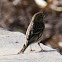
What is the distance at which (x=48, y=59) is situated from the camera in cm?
556

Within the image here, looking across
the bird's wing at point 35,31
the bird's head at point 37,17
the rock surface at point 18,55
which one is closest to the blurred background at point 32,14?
the bird's head at point 37,17

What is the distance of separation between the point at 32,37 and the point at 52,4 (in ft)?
22.8

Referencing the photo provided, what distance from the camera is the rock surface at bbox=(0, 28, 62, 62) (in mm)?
5492

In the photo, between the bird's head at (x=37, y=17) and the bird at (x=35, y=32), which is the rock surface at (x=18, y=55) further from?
the bird's head at (x=37, y=17)

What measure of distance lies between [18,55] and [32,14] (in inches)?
283

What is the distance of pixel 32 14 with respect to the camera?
1284 cm

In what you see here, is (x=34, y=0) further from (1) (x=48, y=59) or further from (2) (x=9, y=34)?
(1) (x=48, y=59)

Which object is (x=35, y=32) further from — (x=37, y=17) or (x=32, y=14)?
(x=32, y=14)

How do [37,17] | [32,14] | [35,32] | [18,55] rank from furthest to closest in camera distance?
[32,14], [37,17], [35,32], [18,55]

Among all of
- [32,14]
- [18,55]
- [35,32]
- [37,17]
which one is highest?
[37,17]

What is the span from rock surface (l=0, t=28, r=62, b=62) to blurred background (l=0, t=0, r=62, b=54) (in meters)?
4.22

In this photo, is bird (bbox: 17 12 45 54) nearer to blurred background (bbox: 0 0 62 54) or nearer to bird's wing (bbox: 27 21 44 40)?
bird's wing (bbox: 27 21 44 40)

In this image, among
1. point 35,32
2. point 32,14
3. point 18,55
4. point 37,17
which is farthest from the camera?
point 32,14

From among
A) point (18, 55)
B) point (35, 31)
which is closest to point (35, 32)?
point (35, 31)
